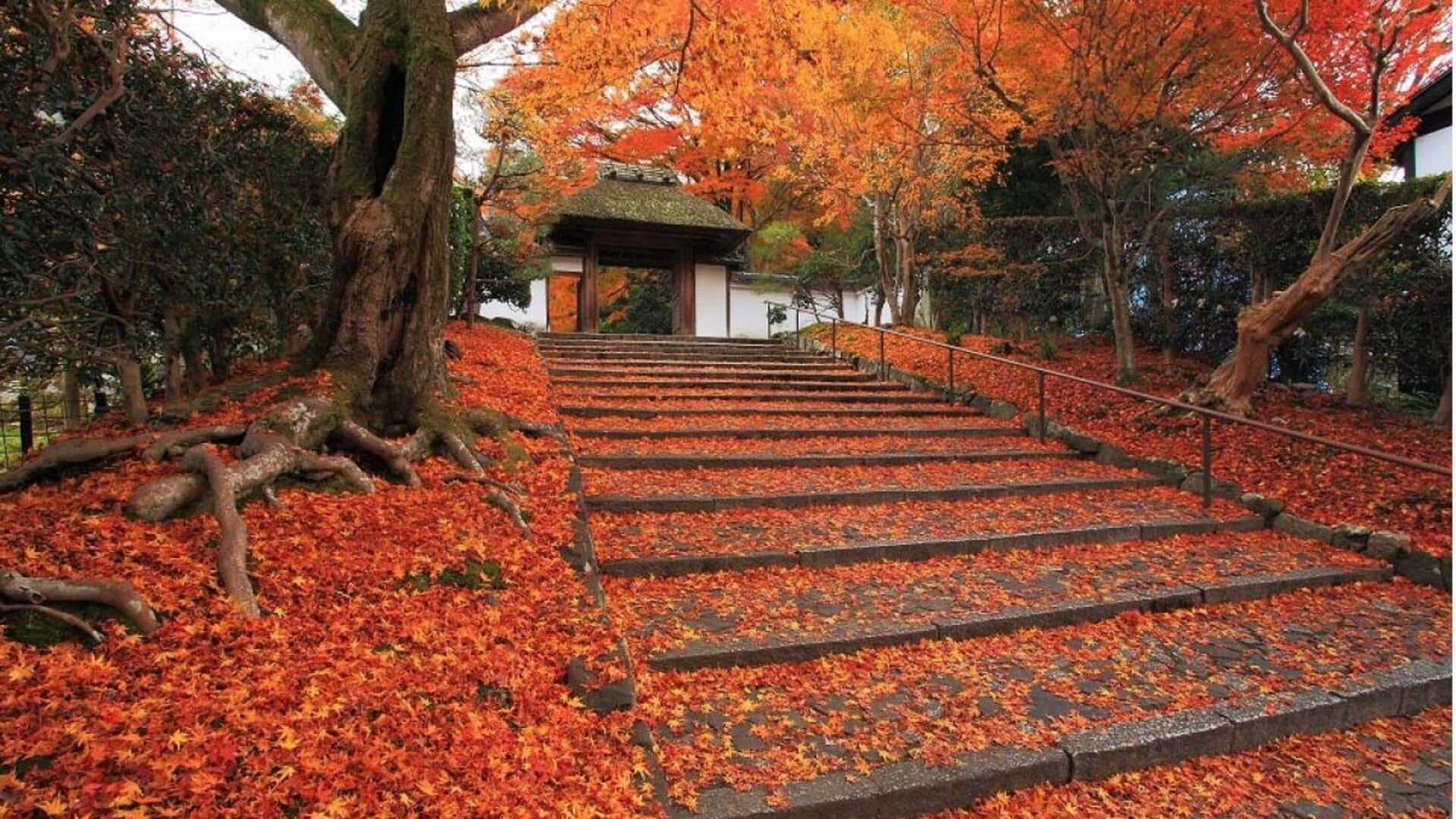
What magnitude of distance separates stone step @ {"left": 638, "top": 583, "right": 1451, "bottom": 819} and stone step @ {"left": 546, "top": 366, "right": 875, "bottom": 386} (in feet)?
21.2

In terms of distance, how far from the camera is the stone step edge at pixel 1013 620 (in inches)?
128

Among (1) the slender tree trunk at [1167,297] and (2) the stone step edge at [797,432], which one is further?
(1) the slender tree trunk at [1167,297]

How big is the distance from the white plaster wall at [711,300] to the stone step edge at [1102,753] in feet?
49.2

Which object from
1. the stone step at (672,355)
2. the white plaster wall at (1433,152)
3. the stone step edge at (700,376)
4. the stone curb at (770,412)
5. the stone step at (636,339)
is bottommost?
the stone curb at (770,412)

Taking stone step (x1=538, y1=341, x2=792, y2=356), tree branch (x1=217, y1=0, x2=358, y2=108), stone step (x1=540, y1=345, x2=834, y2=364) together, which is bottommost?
stone step (x1=540, y1=345, x2=834, y2=364)

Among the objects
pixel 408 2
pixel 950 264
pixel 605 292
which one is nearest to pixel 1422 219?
pixel 950 264

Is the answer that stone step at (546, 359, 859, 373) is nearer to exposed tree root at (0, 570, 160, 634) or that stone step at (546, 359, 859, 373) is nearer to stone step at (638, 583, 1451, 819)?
stone step at (638, 583, 1451, 819)

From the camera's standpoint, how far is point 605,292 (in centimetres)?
2258

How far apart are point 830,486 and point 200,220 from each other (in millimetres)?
4868

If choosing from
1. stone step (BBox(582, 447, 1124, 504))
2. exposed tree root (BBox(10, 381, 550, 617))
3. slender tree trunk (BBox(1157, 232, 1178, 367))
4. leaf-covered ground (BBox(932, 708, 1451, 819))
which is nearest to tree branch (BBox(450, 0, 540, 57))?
exposed tree root (BBox(10, 381, 550, 617))

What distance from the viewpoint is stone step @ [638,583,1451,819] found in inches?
98.7

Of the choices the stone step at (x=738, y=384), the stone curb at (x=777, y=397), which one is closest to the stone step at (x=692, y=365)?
the stone step at (x=738, y=384)

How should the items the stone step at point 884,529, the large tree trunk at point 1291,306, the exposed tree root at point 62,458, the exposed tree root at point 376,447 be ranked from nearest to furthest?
1. the exposed tree root at point 62,458
2. the exposed tree root at point 376,447
3. the stone step at point 884,529
4. the large tree trunk at point 1291,306

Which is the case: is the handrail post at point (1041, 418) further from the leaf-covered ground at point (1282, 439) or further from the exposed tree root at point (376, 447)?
the exposed tree root at point (376, 447)
